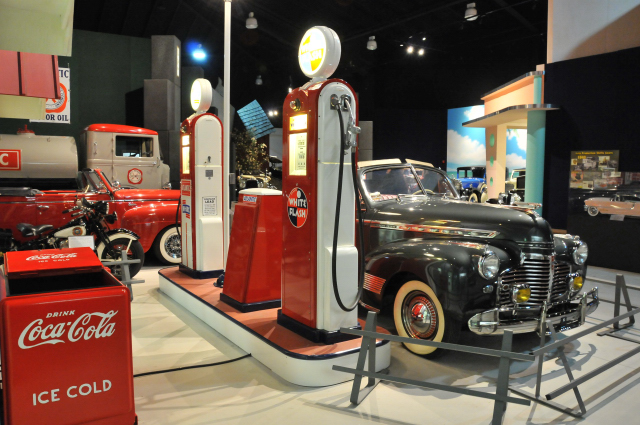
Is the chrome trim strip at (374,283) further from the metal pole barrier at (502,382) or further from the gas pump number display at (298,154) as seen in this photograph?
the metal pole barrier at (502,382)

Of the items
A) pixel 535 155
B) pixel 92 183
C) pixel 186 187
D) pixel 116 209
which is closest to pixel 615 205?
pixel 535 155

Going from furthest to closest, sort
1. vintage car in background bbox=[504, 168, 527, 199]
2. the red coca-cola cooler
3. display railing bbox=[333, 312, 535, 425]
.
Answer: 1. vintage car in background bbox=[504, 168, 527, 199]
2. display railing bbox=[333, 312, 535, 425]
3. the red coca-cola cooler

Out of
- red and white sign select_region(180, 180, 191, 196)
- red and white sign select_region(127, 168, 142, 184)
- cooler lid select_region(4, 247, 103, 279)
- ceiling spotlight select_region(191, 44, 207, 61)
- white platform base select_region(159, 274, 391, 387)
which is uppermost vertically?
ceiling spotlight select_region(191, 44, 207, 61)

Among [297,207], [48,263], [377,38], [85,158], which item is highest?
[377,38]

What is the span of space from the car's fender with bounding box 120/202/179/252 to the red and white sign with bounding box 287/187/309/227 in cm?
424

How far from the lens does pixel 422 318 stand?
13.0 ft

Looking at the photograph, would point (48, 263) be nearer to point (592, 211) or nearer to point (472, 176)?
point (592, 211)

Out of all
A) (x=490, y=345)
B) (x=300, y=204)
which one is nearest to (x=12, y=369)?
(x=300, y=204)

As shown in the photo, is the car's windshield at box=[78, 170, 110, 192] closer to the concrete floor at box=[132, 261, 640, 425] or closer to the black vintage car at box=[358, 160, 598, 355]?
the concrete floor at box=[132, 261, 640, 425]

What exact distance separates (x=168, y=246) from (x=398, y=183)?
13.9 ft

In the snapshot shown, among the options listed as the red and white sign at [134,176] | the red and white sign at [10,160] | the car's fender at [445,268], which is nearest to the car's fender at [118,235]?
the red and white sign at [10,160]

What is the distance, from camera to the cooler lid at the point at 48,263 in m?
2.41

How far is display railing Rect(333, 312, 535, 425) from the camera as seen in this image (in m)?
2.63

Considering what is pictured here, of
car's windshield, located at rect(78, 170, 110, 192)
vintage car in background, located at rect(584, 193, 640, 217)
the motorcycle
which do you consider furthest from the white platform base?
vintage car in background, located at rect(584, 193, 640, 217)
